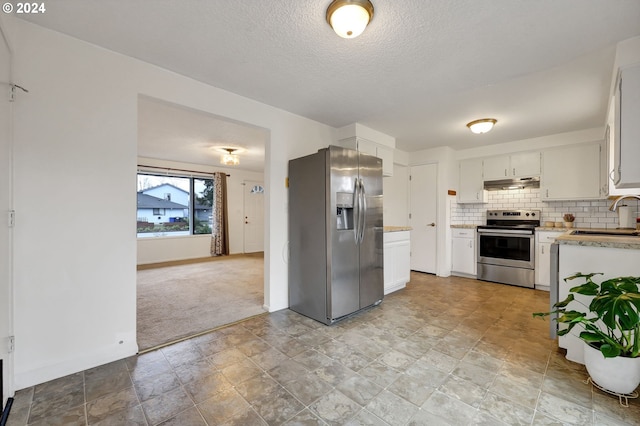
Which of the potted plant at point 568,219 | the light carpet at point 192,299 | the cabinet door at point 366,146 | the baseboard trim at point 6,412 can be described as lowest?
the light carpet at point 192,299

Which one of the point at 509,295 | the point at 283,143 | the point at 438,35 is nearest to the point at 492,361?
the point at 509,295

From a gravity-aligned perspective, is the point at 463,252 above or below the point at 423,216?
below

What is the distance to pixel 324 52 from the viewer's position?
6.70ft

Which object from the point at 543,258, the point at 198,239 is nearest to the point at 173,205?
the point at 198,239

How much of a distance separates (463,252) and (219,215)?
587 centimetres

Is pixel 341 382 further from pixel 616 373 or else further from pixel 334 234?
pixel 616 373

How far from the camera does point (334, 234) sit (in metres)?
2.72

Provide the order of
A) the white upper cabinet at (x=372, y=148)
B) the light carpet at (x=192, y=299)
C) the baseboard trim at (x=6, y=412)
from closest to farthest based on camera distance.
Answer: the baseboard trim at (x=6, y=412) → the light carpet at (x=192, y=299) → the white upper cabinet at (x=372, y=148)

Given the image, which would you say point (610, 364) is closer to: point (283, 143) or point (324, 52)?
point (324, 52)

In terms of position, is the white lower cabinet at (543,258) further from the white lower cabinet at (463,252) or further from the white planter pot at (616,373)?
the white planter pot at (616,373)

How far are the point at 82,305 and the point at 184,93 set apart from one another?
1916mm

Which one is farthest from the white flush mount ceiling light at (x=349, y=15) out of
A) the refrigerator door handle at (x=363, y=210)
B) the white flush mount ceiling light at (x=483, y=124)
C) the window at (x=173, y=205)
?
the window at (x=173, y=205)

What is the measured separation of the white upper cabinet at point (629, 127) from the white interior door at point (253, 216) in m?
7.36

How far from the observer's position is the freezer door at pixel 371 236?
119 inches
